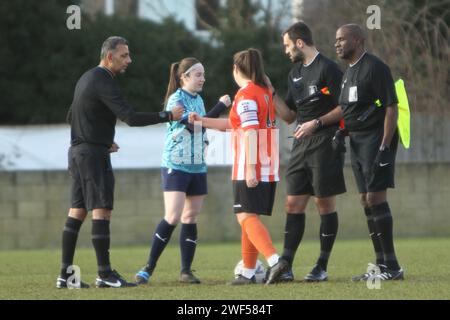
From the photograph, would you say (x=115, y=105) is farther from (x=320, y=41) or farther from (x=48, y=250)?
(x=320, y=41)

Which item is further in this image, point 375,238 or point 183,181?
point 375,238

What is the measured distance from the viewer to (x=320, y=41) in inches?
930

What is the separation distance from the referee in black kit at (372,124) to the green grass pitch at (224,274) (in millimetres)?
543

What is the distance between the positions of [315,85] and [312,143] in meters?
0.53

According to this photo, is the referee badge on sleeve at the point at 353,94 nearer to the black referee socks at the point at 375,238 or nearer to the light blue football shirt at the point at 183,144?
the black referee socks at the point at 375,238

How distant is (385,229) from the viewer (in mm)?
11148

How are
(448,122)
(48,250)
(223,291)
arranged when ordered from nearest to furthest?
(223,291) → (48,250) → (448,122)

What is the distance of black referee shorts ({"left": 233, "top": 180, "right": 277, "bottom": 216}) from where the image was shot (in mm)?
10898

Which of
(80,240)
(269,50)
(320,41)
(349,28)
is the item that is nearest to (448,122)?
(320,41)

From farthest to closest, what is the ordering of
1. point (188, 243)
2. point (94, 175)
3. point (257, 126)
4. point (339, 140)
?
point (188, 243)
point (339, 140)
point (94, 175)
point (257, 126)

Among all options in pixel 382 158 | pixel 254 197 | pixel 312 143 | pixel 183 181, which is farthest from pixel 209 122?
pixel 382 158

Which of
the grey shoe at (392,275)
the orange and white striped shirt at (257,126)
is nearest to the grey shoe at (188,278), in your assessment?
the orange and white striped shirt at (257,126)

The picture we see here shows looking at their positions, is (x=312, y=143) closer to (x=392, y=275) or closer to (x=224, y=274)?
(x=392, y=275)

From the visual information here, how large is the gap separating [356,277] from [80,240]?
30.5 feet
